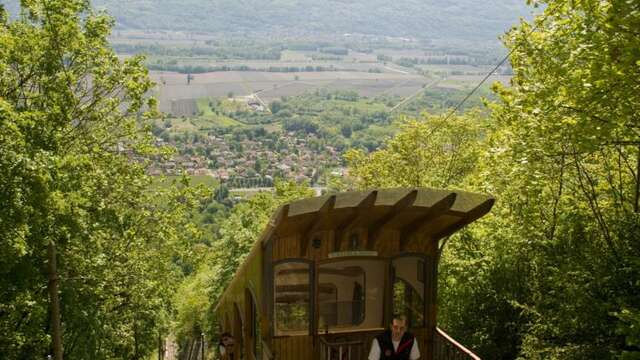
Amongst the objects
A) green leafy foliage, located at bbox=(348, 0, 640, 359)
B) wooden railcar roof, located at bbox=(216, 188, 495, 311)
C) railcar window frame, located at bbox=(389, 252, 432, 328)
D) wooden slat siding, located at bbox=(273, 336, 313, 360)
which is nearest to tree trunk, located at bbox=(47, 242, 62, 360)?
wooden railcar roof, located at bbox=(216, 188, 495, 311)

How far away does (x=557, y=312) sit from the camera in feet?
39.7

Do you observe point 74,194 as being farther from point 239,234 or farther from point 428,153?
point 428,153

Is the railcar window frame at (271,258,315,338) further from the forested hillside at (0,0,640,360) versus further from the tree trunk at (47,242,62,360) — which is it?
the tree trunk at (47,242,62,360)

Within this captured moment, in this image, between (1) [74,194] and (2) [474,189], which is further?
(2) [474,189]

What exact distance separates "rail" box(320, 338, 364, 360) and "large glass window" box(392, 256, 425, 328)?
0.99m

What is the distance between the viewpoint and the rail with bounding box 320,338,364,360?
9133mm

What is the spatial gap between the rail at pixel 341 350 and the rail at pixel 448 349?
1.27 m

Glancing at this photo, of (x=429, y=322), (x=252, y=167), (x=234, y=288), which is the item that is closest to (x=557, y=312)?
(x=429, y=322)

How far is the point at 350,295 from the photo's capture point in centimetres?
1009

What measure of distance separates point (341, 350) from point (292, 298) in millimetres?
1041

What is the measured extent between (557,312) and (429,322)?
327cm

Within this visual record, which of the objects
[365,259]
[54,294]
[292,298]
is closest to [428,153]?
[54,294]

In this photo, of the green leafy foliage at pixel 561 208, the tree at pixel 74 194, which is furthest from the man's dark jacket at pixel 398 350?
the tree at pixel 74 194

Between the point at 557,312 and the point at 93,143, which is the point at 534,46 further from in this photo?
the point at 93,143
